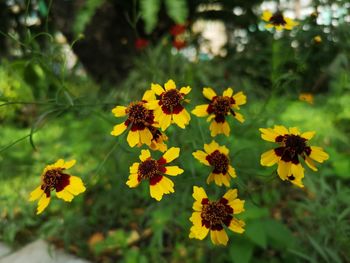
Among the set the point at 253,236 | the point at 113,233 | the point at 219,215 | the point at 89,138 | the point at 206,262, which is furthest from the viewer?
the point at 89,138

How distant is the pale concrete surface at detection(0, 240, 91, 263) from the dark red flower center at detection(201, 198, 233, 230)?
0.70 m

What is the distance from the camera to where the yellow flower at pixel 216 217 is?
0.88 m

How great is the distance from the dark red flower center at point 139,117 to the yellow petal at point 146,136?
0.04 ft

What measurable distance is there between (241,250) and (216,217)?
0.40 m

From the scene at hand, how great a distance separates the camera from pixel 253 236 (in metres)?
1.21

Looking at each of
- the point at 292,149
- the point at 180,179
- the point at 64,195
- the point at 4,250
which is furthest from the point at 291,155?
the point at 4,250

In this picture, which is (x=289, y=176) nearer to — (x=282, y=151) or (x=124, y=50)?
(x=282, y=151)

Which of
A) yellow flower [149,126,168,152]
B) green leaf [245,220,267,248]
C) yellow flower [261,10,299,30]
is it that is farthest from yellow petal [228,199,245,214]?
yellow flower [261,10,299,30]

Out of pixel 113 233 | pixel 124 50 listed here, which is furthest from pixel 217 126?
pixel 124 50

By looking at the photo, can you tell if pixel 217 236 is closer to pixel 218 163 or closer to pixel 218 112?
pixel 218 163

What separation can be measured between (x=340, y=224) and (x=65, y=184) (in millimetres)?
883

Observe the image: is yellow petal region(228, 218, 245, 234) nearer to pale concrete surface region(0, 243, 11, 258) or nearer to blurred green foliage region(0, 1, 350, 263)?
blurred green foliage region(0, 1, 350, 263)

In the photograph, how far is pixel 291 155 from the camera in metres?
0.89

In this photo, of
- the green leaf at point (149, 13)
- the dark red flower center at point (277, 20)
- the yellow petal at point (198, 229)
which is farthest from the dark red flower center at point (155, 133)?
the green leaf at point (149, 13)
